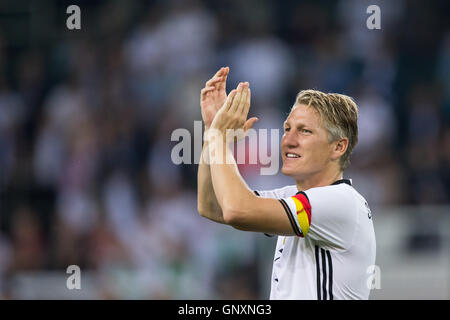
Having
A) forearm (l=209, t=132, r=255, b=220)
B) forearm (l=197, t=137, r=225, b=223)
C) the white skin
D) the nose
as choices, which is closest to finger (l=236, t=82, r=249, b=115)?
the white skin

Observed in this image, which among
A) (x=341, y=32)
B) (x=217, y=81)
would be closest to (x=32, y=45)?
(x=341, y=32)

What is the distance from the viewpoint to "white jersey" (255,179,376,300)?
11.6ft

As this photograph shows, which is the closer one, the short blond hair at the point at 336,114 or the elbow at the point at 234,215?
the elbow at the point at 234,215

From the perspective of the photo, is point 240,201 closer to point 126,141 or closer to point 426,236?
point 426,236

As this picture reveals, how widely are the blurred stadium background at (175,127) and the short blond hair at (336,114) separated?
3694 millimetres

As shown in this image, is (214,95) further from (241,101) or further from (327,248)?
(327,248)

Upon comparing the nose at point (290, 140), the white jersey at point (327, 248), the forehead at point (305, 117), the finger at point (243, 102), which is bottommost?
the white jersey at point (327, 248)

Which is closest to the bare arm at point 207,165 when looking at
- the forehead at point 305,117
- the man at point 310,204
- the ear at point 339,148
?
the man at point 310,204

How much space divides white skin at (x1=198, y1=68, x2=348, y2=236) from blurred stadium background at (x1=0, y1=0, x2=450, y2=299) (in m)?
3.71

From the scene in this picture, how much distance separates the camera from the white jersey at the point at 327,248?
355 centimetres

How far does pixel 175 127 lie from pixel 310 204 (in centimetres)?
590

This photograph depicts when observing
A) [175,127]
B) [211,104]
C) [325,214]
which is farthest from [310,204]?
[175,127]

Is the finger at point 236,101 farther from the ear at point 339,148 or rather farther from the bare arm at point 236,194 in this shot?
the ear at point 339,148

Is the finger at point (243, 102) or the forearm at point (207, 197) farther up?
the finger at point (243, 102)
